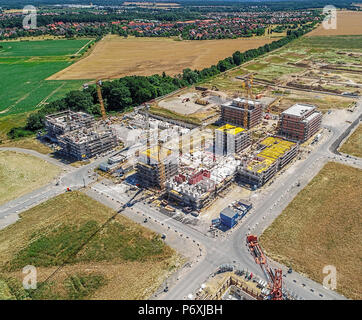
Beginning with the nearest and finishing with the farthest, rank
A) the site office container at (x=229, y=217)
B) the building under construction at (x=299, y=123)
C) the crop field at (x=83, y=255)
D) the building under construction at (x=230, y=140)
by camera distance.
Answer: the crop field at (x=83, y=255)
the site office container at (x=229, y=217)
the building under construction at (x=230, y=140)
the building under construction at (x=299, y=123)

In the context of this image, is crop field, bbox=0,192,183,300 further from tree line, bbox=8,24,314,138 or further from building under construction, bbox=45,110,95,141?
tree line, bbox=8,24,314,138

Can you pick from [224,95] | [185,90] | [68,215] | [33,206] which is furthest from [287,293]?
[185,90]

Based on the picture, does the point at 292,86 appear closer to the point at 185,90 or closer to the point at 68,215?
the point at 185,90

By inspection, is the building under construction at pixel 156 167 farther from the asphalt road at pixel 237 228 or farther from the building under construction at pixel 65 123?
the building under construction at pixel 65 123

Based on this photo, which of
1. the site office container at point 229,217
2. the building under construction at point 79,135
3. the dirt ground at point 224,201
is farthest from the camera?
the building under construction at point 79,135

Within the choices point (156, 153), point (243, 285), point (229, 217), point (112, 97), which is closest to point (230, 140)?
point (156, 153)

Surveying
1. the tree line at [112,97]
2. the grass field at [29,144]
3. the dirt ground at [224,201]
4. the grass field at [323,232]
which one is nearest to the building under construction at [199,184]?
the dirt ground at [224,201]
